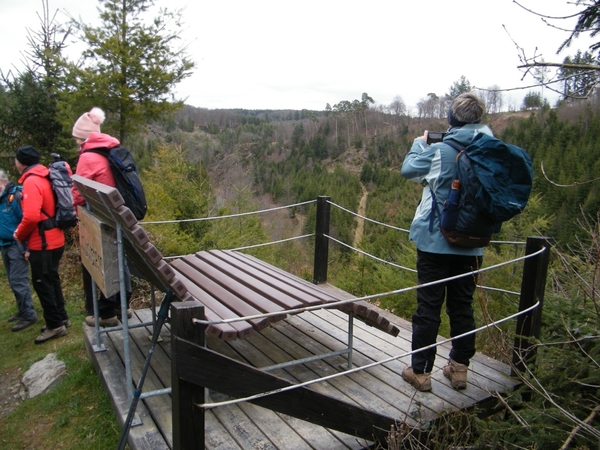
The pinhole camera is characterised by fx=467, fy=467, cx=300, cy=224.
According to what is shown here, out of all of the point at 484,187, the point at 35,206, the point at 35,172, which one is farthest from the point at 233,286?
the point at 35,172

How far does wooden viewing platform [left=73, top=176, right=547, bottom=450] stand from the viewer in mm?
1896

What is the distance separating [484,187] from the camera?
8.35ft

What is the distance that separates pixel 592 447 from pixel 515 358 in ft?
3.59

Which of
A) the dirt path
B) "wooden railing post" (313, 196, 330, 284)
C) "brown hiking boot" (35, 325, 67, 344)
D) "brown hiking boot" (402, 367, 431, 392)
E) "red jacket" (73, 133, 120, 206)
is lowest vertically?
the dirt path

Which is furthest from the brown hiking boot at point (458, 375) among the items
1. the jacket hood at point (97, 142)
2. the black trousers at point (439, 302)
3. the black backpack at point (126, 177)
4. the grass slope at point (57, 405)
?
the jacket hood at point (97, 142)

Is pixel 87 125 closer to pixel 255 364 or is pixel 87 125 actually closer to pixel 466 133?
pixel 255 364

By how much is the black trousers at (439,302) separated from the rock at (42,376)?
275cm

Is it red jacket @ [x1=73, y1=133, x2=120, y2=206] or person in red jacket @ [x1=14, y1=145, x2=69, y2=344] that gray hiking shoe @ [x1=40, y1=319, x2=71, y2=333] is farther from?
red jacket @ [x1=73, y1=133, x2=120, y2=206]

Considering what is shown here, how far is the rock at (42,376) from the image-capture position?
3.58 meters

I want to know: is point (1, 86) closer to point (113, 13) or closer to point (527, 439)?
point (113, 13)

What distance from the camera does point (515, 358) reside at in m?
3.41

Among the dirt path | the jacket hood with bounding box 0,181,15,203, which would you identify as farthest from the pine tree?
the dirt path

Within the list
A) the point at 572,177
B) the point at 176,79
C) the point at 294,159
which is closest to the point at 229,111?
the point at 294,159

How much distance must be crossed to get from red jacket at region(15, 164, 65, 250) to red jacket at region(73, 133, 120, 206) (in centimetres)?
84
